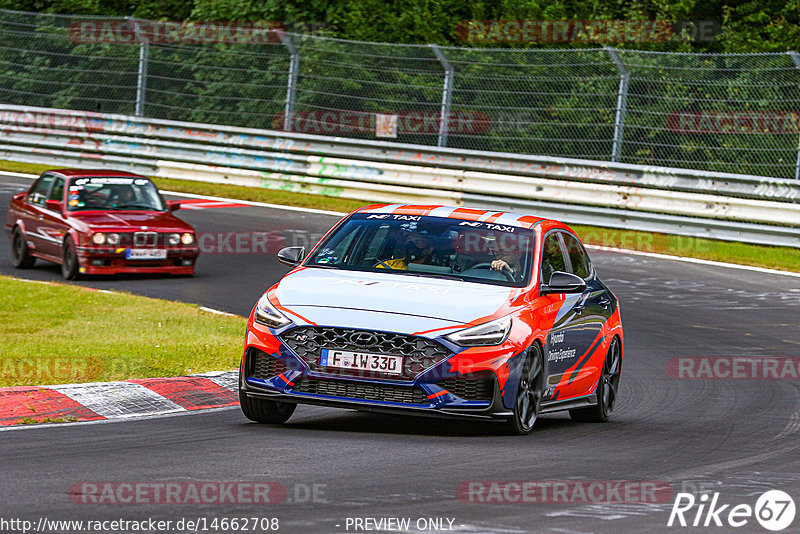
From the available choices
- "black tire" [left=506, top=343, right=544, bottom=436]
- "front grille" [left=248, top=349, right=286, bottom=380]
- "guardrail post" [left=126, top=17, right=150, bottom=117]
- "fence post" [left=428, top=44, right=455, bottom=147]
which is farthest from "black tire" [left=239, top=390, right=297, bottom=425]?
"guardrail post" [left=126, top=17, right=150, bottom=117]

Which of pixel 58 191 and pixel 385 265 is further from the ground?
pixel 385 265

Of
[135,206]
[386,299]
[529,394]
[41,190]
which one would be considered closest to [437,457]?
[386,299]

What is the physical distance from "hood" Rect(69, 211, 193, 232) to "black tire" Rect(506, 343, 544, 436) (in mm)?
10329

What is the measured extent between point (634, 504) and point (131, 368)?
548cm

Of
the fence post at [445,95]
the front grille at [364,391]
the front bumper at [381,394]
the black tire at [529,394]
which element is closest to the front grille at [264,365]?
the front bumper at [381,394]

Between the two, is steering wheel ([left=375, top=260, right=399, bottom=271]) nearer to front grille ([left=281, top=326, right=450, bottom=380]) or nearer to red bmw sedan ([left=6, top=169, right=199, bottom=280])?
front grille ([left=281, top=326, right=450, bottom=380])

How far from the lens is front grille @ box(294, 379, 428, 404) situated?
888cm

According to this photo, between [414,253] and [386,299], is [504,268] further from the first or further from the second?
[386,299]

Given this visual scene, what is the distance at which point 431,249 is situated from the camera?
10156mm

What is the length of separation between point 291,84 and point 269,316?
18605 millimetres

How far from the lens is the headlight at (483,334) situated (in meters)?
8.95

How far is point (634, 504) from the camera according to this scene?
711 centimetres

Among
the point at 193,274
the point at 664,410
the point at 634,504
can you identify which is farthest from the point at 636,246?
the point at 634,504

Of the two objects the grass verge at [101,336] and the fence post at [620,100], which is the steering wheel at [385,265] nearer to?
A: the grass verge at [101,336]
